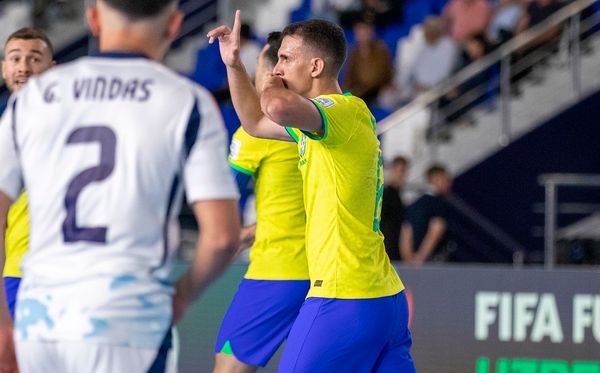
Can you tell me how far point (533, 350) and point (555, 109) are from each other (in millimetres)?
6448

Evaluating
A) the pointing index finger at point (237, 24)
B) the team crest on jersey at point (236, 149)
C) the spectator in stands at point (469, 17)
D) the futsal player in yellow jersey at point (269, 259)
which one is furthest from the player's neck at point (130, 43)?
the spectator in stands at point (469, 17)

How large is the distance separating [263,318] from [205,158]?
325 centimetres

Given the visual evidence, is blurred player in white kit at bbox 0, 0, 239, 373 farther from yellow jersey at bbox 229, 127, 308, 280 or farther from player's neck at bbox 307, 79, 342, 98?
yellow jersey at bbox 229, 127, 308, 280

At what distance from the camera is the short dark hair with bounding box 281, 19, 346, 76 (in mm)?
5621

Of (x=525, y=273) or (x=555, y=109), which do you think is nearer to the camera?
(x=525, y=273)

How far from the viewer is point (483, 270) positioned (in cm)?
936

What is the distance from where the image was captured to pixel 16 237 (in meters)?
6.25

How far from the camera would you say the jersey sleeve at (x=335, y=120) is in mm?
5141

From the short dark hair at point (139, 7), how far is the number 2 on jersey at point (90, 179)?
1.09ft

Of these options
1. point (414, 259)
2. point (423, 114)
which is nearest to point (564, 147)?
point (423, 114)

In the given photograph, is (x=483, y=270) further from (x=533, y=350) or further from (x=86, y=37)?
(x=86, y=37)

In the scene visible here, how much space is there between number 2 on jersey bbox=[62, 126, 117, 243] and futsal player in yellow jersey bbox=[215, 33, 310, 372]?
124 inches

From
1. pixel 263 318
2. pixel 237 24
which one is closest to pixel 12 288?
pixel 263 318

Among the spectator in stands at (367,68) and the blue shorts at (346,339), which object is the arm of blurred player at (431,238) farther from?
the blue shorts at (346,339)
